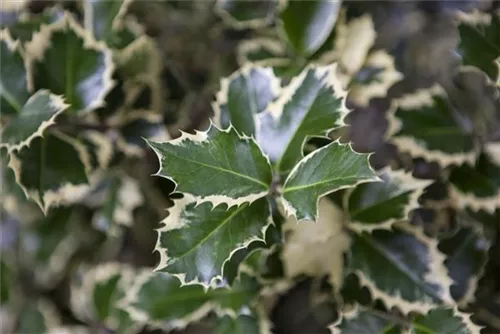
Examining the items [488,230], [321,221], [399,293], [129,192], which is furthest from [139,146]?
[488,230]

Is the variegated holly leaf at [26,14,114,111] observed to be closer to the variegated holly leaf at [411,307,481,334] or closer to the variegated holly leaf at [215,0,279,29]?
the variegated holly leaf at [215,0,279,29]

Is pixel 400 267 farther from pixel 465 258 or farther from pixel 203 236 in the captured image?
pixel 203 236

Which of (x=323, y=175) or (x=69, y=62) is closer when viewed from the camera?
(x=323, y=175)

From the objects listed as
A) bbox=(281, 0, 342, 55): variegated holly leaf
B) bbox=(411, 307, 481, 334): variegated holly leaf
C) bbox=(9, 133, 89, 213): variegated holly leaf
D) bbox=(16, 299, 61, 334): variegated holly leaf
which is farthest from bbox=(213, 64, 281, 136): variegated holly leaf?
bbox=(16, 299, 61, 334): variegated holly leaf

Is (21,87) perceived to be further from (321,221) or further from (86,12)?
(321,221)

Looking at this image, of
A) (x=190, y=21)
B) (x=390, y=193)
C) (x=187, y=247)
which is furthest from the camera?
(x=190, y=21)

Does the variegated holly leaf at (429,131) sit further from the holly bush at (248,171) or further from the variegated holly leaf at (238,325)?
the variegated holly leaf at (238,325)

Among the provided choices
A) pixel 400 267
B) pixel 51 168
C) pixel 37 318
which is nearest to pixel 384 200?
pixel 400 267
